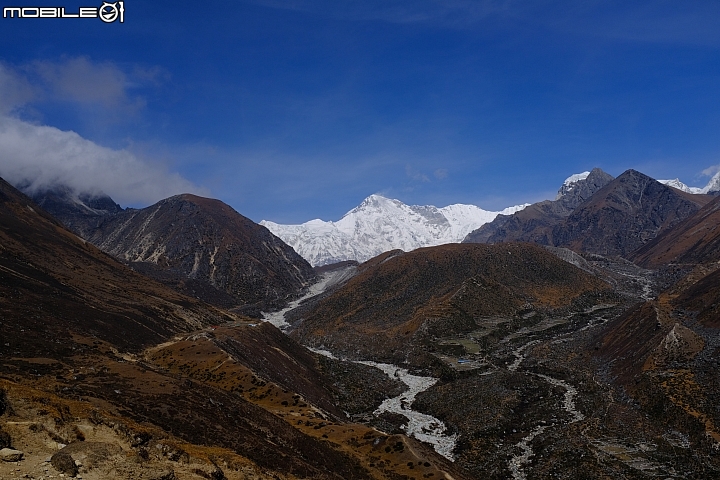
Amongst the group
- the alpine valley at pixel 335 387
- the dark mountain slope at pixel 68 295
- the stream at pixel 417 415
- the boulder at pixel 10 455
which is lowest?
the stream at pixel 417 415

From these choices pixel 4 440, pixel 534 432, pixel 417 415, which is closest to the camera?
pixel 4 440

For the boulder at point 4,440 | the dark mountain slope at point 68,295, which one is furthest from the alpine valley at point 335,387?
the dark mountain slope at point 68,295

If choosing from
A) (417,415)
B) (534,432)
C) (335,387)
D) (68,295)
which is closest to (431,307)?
(335,387)

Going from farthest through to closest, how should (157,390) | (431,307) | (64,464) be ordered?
(431,307), (157,390), (64,464)

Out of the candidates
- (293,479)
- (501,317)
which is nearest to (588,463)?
(293,479)

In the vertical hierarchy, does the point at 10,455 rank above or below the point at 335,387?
above

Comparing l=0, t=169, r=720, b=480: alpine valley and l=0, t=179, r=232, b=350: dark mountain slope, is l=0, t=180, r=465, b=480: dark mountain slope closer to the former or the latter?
l=0, t=169, r=720, b=480: alpine valley

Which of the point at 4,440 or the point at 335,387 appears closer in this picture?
the point at 4,440

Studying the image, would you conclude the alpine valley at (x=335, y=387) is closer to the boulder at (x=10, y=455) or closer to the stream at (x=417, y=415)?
the boulder at (x=10, y=455)

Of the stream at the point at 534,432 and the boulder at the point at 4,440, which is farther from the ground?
the boulder at the point at 4,440

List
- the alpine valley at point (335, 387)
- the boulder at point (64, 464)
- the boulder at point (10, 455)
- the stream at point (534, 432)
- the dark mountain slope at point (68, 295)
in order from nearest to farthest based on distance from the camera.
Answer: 1. the boulder at point (10, 455)
2. the boulder at point (64, 464)
3. the alpine valley at point (335, 387)
4. the stream at point (534, 432)
5. the dark mountain slope at point (68, 295)

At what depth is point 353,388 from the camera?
329 feet

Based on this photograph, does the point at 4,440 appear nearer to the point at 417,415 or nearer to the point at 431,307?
the point at 417,415

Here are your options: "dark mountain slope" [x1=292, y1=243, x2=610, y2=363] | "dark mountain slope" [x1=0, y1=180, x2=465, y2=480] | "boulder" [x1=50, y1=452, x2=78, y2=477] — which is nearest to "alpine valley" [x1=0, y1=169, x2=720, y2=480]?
"boulder" [x1=50, y1=452, x2=78, y2=477]
